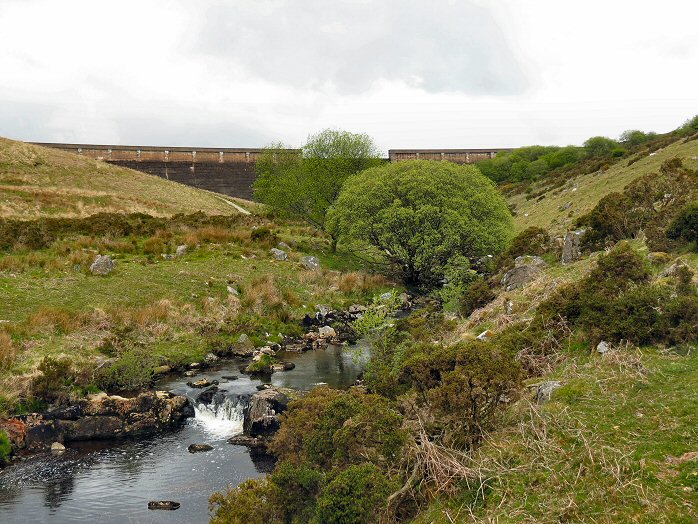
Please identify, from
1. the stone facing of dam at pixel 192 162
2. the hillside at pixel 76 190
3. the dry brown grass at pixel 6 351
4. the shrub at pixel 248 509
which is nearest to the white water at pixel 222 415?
the dry brown grass at pixel 6 351

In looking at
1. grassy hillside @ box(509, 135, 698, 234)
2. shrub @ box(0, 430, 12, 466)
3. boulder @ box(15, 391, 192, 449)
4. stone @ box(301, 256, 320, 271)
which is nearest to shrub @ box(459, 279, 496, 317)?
boulder @ box(15, 391, 192, 449)

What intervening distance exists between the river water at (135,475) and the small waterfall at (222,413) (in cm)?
3

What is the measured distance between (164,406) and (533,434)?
13.8 meters

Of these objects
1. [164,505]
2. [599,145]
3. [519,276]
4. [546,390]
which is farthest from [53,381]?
[599,145]

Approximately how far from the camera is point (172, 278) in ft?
105

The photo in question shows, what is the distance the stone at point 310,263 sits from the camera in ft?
132

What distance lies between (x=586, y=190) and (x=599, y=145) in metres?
40.1

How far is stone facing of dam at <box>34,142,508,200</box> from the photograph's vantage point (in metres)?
95.4

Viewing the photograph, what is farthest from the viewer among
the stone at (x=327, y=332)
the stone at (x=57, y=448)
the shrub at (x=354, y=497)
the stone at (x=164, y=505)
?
the stone at (x=327, y=332)

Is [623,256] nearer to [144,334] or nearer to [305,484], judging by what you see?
[305,484]

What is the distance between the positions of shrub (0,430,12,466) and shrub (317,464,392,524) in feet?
38.3

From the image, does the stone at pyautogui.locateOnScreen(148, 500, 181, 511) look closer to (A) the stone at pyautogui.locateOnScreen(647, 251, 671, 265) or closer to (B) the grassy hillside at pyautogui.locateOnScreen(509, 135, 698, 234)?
(A) the stone at pyautogui.locateOnScreen(647, 251, 671, 265)

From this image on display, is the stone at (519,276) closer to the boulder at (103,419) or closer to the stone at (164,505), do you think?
the boulder at (103,419)

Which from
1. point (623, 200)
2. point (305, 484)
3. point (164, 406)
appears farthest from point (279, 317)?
point (305, 484)
